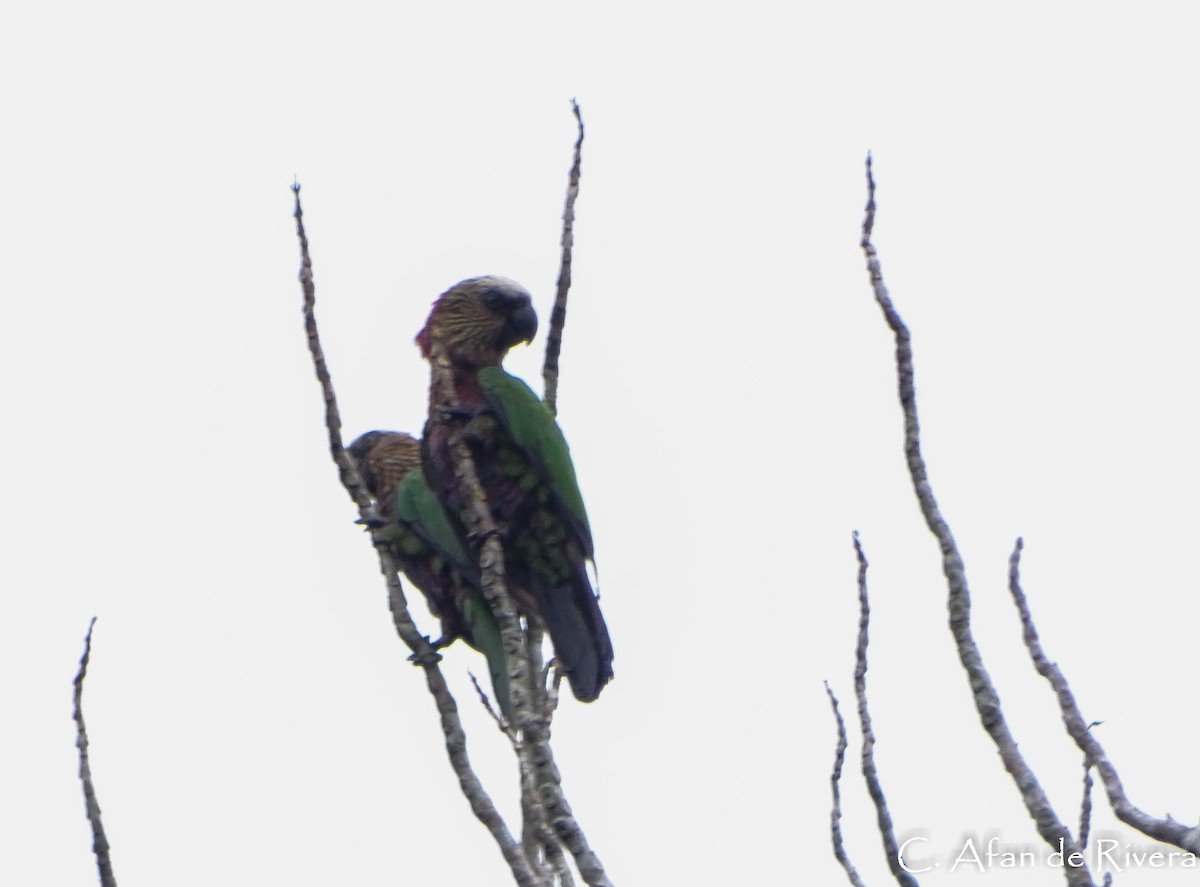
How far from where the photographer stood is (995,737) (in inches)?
155

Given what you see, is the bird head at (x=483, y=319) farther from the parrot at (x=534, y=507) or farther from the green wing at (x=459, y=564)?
the green wing at (x=459, y=564)

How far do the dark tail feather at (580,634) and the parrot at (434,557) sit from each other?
0.93 ft

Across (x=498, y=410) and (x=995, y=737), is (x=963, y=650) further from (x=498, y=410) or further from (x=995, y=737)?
(x=498, y=410)

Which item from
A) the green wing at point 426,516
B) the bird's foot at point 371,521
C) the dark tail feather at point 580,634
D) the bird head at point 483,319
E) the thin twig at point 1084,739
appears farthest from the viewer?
the bird head at point 483,319

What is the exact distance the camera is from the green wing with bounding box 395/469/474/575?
24.2ft

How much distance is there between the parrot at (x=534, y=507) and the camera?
6840 millimetres

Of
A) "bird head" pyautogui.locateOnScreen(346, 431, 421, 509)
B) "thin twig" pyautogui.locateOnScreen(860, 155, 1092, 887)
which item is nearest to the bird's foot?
"bird head" pyautogui.locateOnScreen(346, 431, 421, 509)

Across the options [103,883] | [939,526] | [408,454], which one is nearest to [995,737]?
[939,526]

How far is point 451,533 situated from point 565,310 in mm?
1521

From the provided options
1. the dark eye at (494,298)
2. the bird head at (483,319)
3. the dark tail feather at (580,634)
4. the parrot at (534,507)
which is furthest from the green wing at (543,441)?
the dark eye at (494,298)

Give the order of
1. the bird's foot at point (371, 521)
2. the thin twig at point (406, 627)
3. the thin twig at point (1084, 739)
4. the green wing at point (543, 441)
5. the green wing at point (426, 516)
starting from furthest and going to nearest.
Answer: the green wing at point (426, 516) < the green wing at point (543, 441) < the bird's foot at point (371, 521) < the thin twig at point (406, 627) < the thin twig at point (1084, 739)

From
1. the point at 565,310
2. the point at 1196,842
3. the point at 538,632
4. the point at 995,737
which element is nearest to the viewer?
the point at 1196,842

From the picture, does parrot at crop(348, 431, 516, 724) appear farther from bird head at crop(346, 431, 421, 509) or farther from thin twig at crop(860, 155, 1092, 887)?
thin twig at crop(860, 155, 1092, 887)

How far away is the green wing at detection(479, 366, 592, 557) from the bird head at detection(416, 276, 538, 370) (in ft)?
2.25
